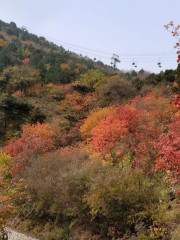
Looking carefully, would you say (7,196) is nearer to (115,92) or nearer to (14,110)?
(14,110)

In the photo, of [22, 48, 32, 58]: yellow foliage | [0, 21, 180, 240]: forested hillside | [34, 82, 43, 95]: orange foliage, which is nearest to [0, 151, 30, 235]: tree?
[0, 21, 180, 240]: forested hillside

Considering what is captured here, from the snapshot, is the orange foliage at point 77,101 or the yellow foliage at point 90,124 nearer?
the yellow foliage at point 90,124

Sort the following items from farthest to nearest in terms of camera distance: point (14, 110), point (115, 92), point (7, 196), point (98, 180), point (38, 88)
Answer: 1. point (38, 88)
2. point (115, 92)
3. point (14, 110)
4. point (98, 180)
5. point (7, 196)

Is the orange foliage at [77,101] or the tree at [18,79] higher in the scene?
the tree at [18,79]

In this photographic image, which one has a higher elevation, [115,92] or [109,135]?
[115,92]

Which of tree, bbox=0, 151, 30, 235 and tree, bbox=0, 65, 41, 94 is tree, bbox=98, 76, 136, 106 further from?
tree, bbox=0, 151, 30, 235

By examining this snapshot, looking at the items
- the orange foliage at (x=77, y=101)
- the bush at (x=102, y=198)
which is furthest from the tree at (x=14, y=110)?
the bush at (x=102, y=198)

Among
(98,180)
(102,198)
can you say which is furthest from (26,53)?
(102,198)

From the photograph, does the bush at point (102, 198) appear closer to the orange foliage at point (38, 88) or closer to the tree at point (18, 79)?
the orange foliage at point (38, 88)

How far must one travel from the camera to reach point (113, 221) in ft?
28.1

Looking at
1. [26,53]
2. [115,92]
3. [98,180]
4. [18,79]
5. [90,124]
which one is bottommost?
[98,180]

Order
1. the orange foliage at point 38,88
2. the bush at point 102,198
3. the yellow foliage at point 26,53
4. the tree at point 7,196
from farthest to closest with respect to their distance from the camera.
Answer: the yellow foliage at point 26,53 → the orange foliage at point 38,88 → the bush at point 102,198 → the tree at point 7,196

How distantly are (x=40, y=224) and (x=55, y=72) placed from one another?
40.6 metres

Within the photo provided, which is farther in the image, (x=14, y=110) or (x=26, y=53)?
(x=26, y=53)
